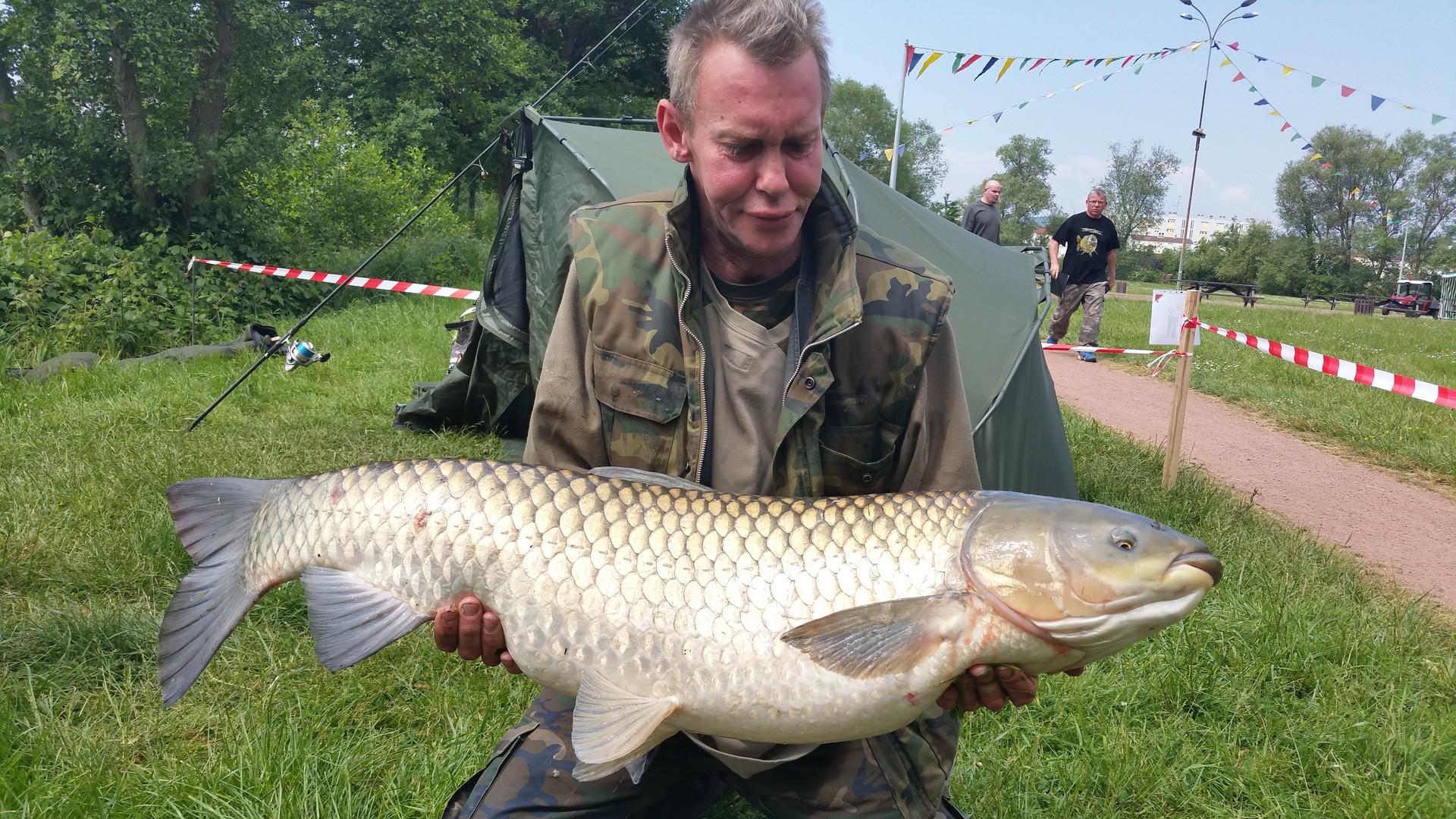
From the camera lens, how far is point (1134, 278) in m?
60.2

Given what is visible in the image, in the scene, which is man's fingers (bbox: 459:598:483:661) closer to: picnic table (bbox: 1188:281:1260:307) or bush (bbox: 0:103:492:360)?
bush (bbox: 0:103:492:360)

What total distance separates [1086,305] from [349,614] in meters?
11.8

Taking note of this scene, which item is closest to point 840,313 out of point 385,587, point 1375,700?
point 385,587

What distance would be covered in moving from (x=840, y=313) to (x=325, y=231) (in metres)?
14.9

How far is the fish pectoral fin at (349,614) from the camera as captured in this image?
1.90 metres

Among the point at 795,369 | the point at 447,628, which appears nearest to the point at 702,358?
the point at 795,369

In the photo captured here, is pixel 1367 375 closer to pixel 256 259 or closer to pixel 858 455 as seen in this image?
pixel 858 455

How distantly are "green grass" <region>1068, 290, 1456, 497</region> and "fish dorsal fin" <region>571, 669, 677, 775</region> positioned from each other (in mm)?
7065

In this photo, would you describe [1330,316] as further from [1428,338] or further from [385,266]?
[385,266]

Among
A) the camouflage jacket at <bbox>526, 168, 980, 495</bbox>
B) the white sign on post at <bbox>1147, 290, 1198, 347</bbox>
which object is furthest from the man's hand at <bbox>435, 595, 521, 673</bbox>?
the white sign on post at <bbox>1147, 290, 1198, 347</bbox>

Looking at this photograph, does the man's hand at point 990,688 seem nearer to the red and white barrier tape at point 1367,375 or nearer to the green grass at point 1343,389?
the red and white barrier tape at point 1367,375

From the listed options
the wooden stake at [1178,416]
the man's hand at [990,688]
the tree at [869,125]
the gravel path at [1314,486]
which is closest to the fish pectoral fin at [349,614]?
the man's hand at [990,688]

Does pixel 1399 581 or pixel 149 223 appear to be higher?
pixel 149 223

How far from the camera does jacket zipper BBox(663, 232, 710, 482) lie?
2.25 m
